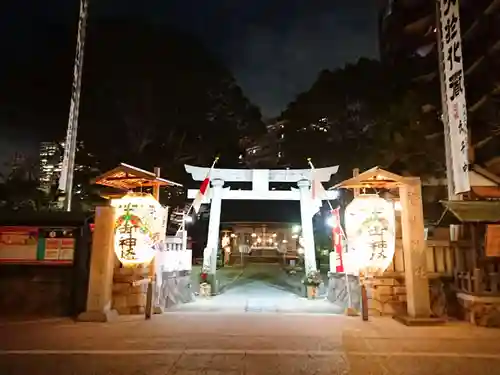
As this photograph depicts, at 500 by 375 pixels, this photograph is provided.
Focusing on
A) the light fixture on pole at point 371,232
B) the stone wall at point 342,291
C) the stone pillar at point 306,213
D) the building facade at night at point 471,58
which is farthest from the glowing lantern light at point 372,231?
the stone pillar at point 306,213

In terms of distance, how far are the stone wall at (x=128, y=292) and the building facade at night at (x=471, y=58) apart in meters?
12.4

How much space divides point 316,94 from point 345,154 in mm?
6108

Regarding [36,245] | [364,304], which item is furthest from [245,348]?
[36,245]

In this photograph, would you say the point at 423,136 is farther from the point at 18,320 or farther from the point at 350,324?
the point at 18,320

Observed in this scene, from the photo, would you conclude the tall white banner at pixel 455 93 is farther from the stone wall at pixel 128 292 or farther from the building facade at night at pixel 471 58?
the stone wall at pixel 128 292

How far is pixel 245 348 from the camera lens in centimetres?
715

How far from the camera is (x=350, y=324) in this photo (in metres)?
9.59

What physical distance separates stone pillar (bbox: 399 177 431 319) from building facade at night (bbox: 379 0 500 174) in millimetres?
6281

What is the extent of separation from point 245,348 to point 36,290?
21.3ft

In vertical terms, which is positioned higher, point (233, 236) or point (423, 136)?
point (423, 136)

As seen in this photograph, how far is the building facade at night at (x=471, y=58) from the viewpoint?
53.4 ft

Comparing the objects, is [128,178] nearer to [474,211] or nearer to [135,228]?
[135,228]

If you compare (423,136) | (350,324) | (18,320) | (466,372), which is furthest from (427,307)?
(423,136)

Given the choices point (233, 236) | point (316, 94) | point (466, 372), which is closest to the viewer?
point (466, 372)
